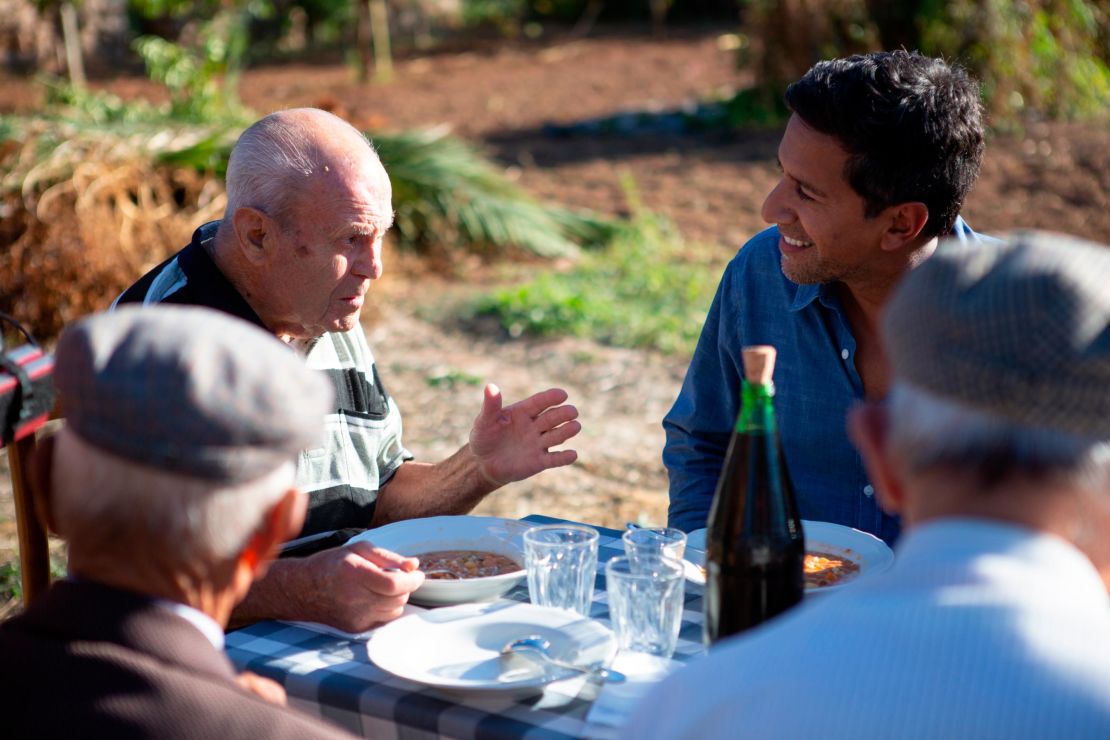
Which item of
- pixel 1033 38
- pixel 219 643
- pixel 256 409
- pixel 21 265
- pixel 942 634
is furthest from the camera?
pixel 1033 38

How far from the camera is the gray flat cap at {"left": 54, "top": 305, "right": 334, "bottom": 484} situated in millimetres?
1323

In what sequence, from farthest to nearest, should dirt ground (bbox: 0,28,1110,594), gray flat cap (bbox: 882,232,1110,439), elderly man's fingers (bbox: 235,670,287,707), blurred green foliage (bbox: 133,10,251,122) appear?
blurred green foliage (bbox: 133,10,251,122) < dirt ground (bbox: 0,28,1110,594) < elderly man's fingers (bbox: 235,670,287,707) < gray flat cap (bbox: 882,232,1110,439)

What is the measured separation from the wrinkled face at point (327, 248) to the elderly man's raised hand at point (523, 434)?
45 centimetres

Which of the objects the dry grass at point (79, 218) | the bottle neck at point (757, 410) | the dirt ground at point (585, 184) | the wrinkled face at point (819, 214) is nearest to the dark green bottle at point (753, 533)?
the bottle neck at point (757, 410)

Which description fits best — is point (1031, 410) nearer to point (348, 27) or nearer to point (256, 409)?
point (256, 409)

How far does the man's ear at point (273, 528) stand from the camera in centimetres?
146

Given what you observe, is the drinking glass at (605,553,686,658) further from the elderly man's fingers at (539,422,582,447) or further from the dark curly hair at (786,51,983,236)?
the dark curly hair at (786,51,983,236)

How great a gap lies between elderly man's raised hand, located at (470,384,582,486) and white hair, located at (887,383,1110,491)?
1456 millimetres

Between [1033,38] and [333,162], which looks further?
[1033,38]

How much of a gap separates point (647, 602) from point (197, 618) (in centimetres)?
80

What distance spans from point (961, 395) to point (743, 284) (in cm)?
198

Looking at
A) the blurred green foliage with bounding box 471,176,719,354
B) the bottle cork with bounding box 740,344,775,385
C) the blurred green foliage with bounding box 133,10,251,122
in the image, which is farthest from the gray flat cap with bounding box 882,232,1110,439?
the blurred green foliage with bounding box 133,10,251,122

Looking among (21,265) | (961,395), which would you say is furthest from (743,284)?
(21,265)

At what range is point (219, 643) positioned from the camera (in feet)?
4.83
